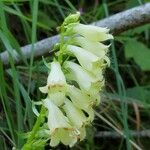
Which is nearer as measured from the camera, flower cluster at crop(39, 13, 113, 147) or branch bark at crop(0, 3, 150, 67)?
flower cluster at crop(39, 13, 113, 147)

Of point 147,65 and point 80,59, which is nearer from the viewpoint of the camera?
point 80,59

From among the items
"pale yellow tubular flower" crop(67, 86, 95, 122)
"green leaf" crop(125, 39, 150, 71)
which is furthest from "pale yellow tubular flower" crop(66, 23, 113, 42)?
"green leaf" crop(125, 39, 150, 71)

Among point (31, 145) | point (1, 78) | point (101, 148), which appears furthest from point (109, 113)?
point (31, 145)

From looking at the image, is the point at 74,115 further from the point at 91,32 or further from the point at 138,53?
the point at 138,53

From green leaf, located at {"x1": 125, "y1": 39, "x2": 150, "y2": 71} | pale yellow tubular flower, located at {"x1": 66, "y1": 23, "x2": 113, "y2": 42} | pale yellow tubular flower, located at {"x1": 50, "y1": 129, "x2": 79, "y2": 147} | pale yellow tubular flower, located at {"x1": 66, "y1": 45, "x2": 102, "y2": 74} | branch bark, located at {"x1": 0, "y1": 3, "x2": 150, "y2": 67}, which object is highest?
pale yellow tubular flower, located at {"x1": 66, "y1": 23, "x2": 113, "y2": 42}

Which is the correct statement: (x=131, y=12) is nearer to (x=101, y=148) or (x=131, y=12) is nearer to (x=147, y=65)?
(x=147, y=65)

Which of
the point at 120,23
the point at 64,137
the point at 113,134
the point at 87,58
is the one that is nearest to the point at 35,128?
the point at 64,137

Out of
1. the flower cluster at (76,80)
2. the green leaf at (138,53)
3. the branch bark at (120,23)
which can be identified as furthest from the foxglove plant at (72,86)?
the green leaf at (138,53)

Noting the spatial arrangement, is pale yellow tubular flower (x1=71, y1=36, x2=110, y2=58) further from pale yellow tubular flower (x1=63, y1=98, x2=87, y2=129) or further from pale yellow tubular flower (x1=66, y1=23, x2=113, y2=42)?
pale yellow tubular flower (x1=63, y1=98, x2=87, y2=129)

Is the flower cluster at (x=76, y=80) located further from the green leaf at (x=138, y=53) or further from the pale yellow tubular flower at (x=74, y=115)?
the green leaf at (x=138, y=53)
